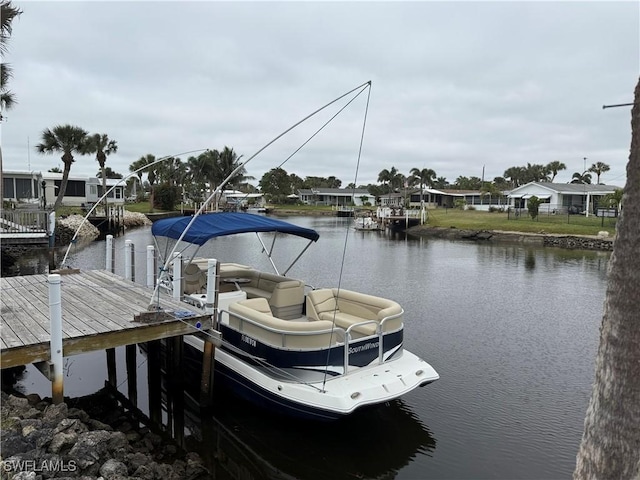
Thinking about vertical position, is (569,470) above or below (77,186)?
below

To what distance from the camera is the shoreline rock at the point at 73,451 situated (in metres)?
5.00

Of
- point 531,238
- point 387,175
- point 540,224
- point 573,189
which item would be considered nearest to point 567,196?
point 573,189

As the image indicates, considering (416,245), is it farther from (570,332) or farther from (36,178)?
(36,178)

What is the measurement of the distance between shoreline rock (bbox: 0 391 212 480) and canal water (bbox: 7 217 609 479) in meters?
0.71

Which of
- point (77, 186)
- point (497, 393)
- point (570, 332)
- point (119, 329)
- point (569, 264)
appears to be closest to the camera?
point (119, 329)

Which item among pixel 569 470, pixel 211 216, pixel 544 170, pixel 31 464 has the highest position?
pixel 544 170

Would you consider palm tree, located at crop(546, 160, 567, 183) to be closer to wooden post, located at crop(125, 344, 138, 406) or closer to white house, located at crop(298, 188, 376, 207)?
white house, located at crop(298, 188, 376, 207)

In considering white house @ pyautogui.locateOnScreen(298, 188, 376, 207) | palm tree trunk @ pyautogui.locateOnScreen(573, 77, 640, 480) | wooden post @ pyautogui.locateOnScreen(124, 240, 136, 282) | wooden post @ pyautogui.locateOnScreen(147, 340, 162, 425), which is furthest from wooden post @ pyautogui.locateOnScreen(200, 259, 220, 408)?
white house @ pyautogui.locateOnScreen(298, 188, 376, 207)

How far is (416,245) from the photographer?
134 feet

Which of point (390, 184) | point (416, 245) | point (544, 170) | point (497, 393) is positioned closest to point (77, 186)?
point (416, 245)

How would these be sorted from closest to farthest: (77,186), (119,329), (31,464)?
(31,464) < (119,329) < (77,186)

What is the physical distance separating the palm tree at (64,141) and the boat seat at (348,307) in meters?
35.8

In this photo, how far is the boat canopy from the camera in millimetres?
8938

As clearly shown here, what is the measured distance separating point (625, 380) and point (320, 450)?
5.19 meters
